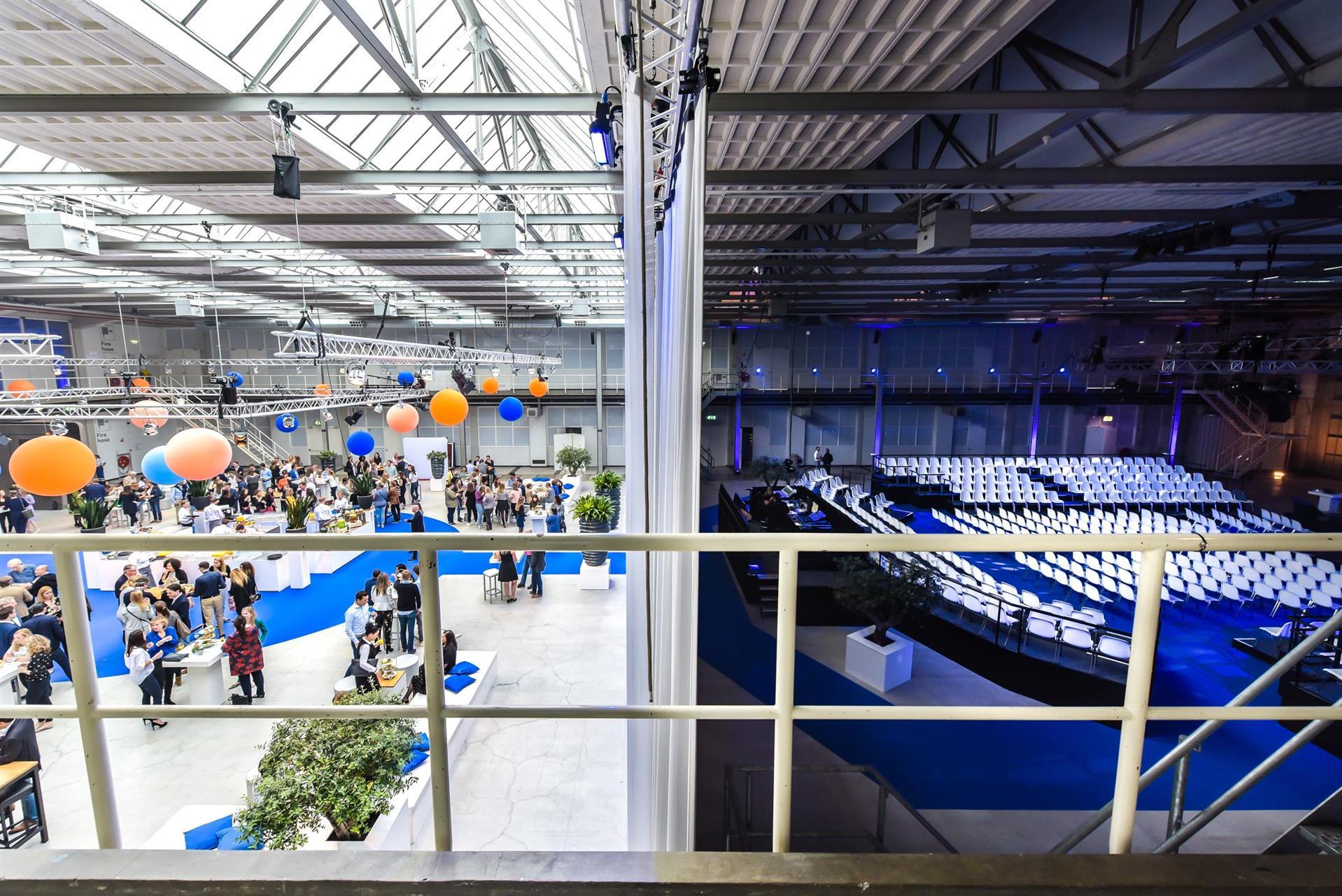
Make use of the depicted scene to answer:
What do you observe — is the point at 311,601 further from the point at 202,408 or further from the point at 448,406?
the point at 448,406

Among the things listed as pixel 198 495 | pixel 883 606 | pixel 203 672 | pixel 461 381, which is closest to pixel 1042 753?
pixel 883 606

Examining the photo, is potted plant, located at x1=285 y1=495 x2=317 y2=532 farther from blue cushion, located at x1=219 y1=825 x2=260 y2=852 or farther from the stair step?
the stair step

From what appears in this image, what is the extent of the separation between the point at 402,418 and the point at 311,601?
386 centimetres

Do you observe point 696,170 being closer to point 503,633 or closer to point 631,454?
point 631,454

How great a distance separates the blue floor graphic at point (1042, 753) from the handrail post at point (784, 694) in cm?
375

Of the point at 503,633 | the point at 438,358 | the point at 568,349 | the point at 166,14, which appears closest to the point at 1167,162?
the point at 166,14

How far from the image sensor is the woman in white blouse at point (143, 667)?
518cm

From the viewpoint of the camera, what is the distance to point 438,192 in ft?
19.0

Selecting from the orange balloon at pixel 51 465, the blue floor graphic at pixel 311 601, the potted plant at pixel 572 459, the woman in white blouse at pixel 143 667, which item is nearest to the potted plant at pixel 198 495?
the blue floor graphic at pixel 311 601

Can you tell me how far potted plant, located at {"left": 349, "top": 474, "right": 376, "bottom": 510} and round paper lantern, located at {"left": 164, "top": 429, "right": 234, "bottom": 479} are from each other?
358 inches

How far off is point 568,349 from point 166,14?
18.3m

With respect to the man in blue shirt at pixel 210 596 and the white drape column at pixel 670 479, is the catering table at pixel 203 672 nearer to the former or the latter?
the man in blue shirt at pixel 210 596

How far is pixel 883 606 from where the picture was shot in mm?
6102

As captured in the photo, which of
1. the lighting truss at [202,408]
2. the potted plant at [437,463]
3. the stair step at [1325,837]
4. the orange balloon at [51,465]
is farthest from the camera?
the potted plant at [437,463]
